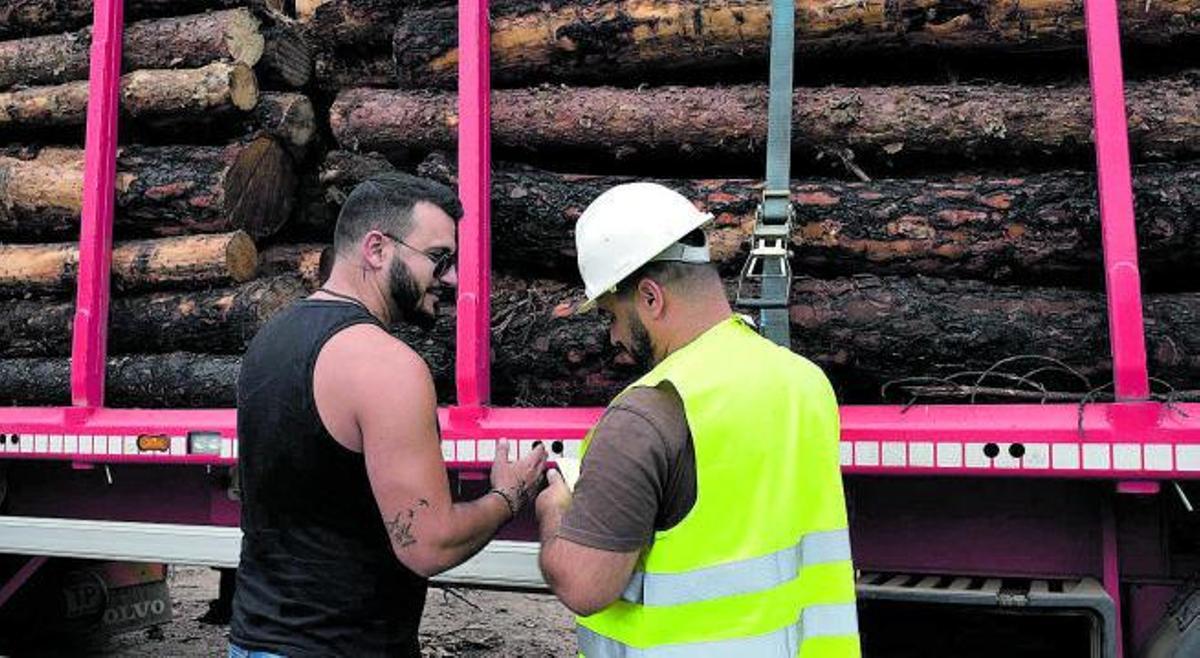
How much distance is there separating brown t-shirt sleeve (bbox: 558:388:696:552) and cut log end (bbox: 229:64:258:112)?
323 centimetres

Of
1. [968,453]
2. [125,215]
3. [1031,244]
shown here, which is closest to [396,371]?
[968,453]

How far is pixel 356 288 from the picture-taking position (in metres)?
2.68

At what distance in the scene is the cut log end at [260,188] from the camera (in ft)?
15.8

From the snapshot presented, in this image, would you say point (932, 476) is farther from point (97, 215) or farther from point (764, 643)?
point (97, 215)

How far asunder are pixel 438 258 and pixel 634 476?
872 millimetres

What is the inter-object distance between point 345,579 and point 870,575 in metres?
1.57

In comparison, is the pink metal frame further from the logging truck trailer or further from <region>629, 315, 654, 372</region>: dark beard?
<region>629, 315, 654, 372</region>: dark beard

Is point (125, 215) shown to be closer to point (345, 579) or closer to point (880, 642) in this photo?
A: point (345, 579)

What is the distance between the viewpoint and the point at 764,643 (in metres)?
2.14

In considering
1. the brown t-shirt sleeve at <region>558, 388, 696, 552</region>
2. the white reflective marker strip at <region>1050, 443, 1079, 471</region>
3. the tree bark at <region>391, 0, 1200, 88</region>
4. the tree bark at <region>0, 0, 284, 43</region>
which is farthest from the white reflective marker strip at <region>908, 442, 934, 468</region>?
the tree bark at <region>0, 0, 284, 43</region>

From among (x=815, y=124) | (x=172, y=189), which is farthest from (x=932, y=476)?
(x=172, y=189)

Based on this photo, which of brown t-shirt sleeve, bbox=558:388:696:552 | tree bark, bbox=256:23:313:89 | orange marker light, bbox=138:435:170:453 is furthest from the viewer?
tree bark, bbox=256:23:313:89

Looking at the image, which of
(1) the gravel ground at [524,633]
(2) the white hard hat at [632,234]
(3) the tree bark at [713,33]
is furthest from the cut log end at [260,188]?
(2) the white hard hat at [632,234]

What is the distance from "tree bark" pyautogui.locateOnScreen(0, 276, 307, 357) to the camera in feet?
15.4
